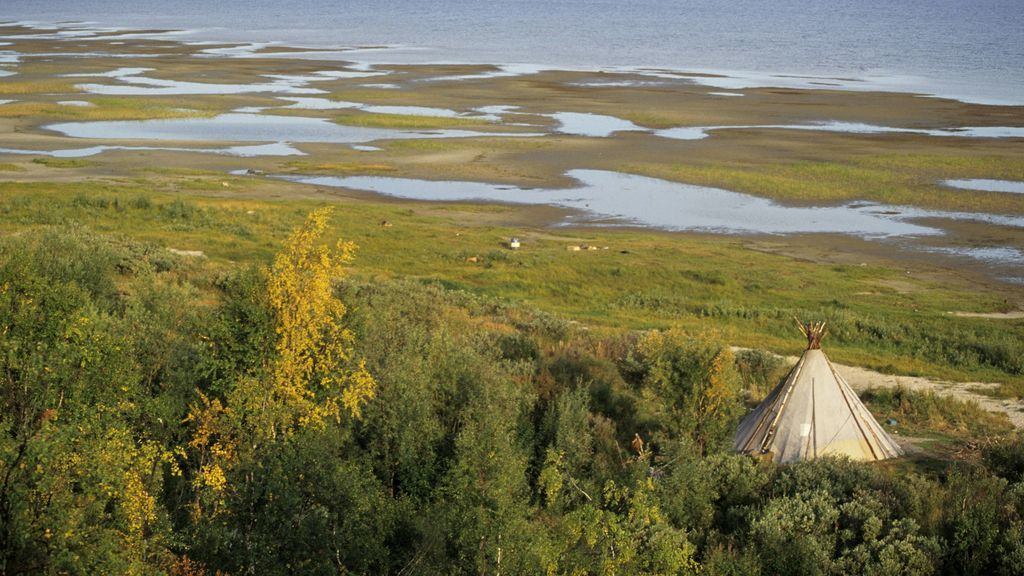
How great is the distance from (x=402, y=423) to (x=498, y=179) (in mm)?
42433

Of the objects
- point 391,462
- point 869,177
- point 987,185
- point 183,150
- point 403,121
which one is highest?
point 391,462

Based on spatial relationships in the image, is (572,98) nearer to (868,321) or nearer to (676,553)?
(868,321)

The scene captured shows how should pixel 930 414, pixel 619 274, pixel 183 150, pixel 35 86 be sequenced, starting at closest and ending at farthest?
pixel 930 414
pixel 619 274
pixel 183 150
pixel 35 86

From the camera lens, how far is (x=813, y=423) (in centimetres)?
1997

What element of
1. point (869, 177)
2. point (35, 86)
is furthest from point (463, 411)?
point (35, 86)

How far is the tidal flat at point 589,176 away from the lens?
3953 cm

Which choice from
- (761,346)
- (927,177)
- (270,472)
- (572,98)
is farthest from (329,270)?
(572,98)

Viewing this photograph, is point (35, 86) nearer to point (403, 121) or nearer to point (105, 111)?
point (105, 111)

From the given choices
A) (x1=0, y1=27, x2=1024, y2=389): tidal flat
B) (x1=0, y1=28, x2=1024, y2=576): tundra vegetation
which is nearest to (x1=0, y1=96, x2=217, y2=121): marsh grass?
(x1=0, y1=27, x2=1024, y2=389): tidal flat

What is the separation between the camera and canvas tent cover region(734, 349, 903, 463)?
64.6ft

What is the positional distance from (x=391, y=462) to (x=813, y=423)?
7.63 metres

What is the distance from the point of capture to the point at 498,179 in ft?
195

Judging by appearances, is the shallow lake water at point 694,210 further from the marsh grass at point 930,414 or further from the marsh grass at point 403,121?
the marsh grass at point 930,414

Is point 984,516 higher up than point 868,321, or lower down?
higher up
